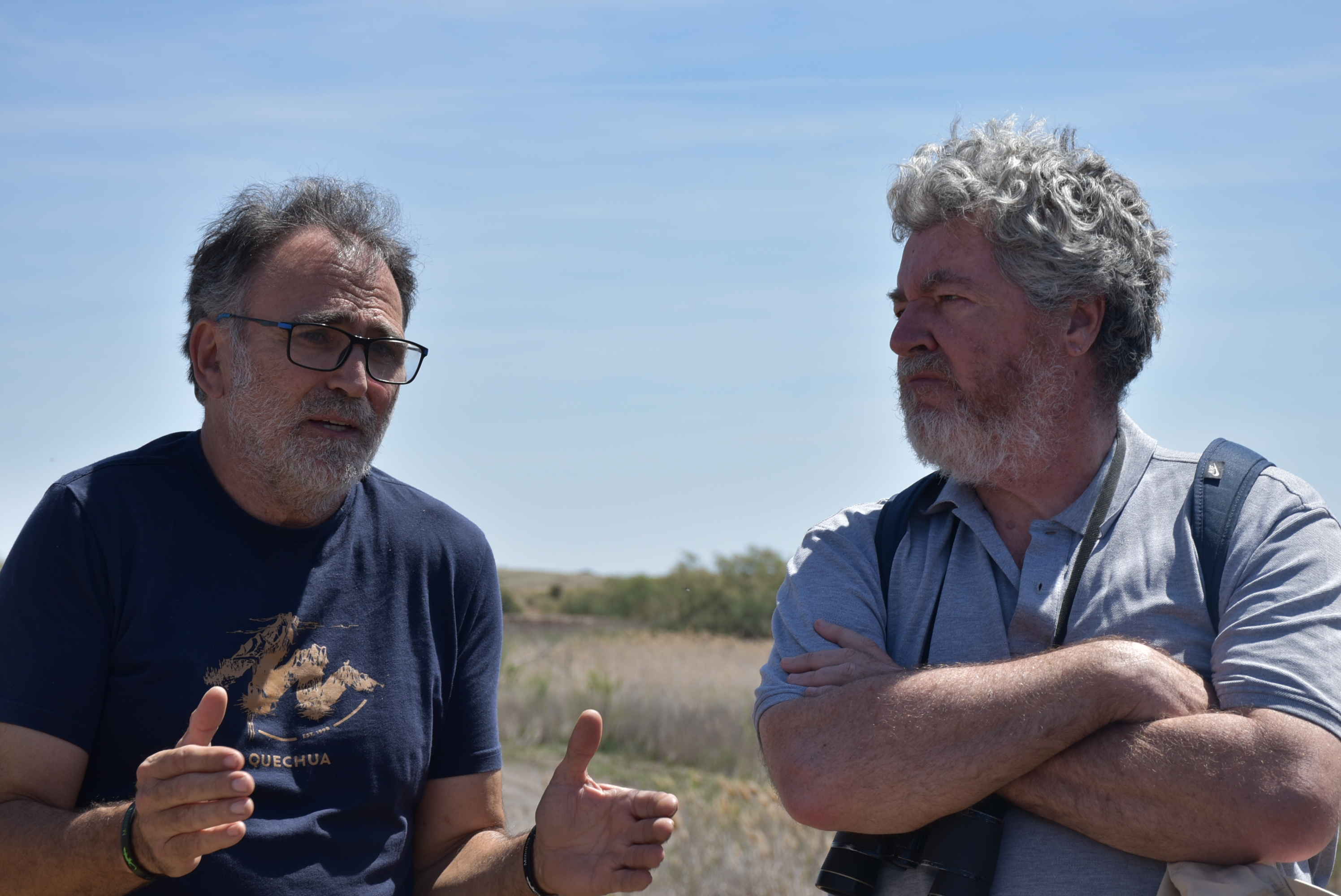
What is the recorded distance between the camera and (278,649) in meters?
3.22

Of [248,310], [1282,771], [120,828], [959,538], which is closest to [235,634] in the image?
[120,828]

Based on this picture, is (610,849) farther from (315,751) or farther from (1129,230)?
(1129,230)

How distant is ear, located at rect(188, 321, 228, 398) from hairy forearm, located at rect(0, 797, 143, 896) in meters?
1.23

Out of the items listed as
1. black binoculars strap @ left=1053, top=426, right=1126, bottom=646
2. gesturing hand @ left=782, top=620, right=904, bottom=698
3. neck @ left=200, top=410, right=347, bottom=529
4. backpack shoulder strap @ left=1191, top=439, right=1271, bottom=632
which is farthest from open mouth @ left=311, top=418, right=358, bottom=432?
backpack shoulder strap @ left=1191, top=439, right=1271, bottom=632

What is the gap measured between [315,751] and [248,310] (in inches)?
49.8

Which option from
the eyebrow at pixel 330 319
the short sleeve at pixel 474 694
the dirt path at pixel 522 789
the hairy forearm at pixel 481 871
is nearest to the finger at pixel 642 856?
the hairy forearm at pixel 481 871

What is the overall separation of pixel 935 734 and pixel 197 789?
1.56 m

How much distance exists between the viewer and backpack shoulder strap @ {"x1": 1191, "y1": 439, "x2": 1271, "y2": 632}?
9.53 ft

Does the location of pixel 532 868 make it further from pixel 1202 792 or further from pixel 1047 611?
pixel 1202 792

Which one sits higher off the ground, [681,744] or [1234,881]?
[1234,881]

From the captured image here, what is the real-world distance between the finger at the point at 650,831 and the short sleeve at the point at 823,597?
0.33 metres

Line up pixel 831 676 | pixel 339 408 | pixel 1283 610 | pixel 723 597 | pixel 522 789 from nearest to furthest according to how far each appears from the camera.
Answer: pixel 1283 610
pixel 831 676
pixel 339 408
pixel 522 789
pixel 723 597

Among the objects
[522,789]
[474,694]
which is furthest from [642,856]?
[522,789]

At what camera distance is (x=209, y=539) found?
3277mm
